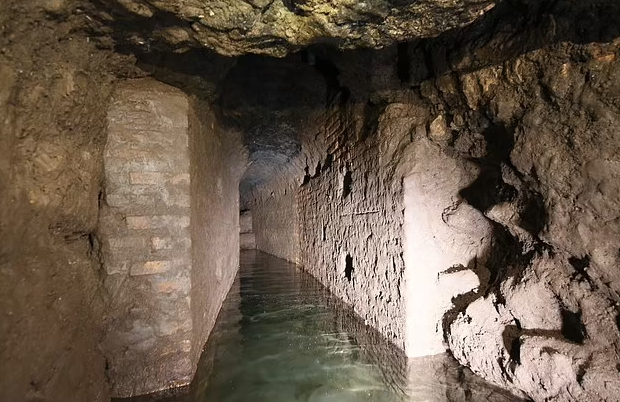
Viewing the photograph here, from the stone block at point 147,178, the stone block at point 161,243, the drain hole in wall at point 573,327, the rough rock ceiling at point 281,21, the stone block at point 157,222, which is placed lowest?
the drain hole in wall at point 573,327

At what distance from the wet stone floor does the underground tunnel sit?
0.07ft

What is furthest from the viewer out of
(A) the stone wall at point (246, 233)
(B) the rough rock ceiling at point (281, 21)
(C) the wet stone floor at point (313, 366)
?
(A) the stone wall at point (246, 233)

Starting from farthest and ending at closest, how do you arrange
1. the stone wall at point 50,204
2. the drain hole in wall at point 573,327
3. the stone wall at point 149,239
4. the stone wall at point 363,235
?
the stone wall at point 363,235, the stone wall at point 149,239, the drain hole in wall at point 573,327, the stone wall at point 50,204

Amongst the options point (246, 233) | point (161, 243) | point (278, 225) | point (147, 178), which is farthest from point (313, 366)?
point (246, 233)

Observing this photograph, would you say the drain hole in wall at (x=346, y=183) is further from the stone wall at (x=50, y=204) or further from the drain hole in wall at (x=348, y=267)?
the stone wall at (x=50, y=204)

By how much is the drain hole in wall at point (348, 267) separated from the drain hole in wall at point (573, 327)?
224 cm

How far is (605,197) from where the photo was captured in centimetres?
176

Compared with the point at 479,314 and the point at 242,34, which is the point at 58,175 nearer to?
the point at 242,34

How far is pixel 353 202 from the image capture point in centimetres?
396

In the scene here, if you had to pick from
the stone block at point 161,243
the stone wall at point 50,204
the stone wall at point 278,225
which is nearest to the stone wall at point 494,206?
the stone block at point 161,243

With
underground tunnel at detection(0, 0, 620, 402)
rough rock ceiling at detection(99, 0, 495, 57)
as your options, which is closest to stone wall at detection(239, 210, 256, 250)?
underground tunnel at detection(0, 0, 620, 402)

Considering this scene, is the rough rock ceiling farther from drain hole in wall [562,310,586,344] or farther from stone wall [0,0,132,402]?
drain hole in wall [562,310,586,344]

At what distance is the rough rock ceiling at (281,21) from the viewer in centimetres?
147

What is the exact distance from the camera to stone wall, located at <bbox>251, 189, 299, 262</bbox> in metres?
7.00
